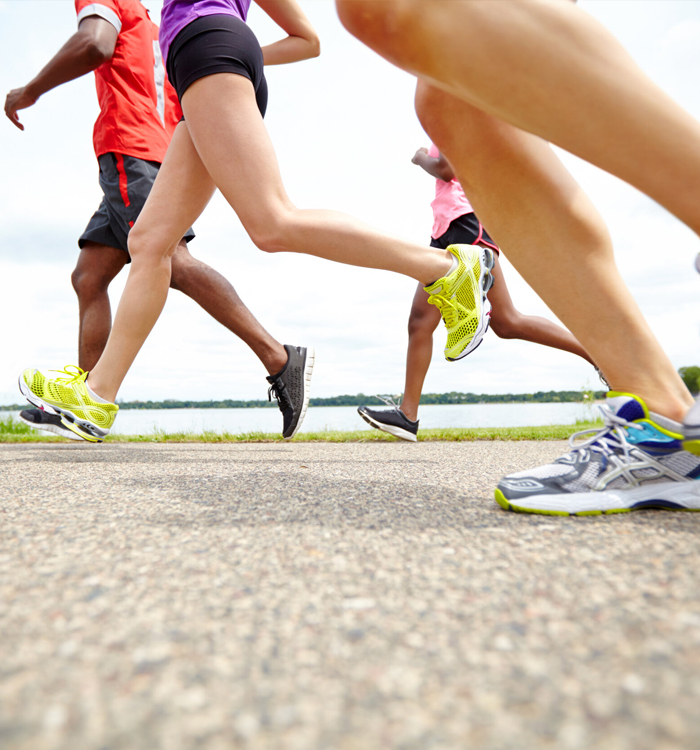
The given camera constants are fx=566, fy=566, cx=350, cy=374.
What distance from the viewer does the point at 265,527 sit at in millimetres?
1206

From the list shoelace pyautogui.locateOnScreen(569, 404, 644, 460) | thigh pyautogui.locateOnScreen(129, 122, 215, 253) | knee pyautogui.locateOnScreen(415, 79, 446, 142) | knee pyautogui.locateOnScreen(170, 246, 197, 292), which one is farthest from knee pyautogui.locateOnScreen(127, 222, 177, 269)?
shoelace pyautogui.locateOnScreen(569, 404, 644, 460)

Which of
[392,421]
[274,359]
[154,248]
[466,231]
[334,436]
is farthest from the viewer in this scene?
[334,436]

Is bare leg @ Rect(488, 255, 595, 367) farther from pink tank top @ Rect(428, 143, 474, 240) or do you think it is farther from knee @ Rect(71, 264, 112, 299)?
knee @ Rect(71, 264, 112, 299)

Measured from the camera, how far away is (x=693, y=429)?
1.23 m

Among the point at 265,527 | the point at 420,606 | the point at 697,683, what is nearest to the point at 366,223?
the point at 265,527

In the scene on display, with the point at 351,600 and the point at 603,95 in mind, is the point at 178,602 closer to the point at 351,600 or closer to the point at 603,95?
the point at 351,600

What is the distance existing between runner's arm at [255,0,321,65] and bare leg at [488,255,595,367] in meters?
1.85

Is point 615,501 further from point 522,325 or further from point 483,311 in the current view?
point 522,325

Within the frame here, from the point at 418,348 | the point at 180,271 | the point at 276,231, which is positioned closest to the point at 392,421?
Answer: the point at 418,348

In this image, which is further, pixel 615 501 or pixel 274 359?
pixel 274 359

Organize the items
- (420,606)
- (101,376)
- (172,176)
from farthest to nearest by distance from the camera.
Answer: (101,376)
(172,176)
(420,606)

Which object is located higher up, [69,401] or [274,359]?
[274,359]

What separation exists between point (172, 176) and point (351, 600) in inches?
93.2

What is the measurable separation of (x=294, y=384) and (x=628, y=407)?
196 centimetres
